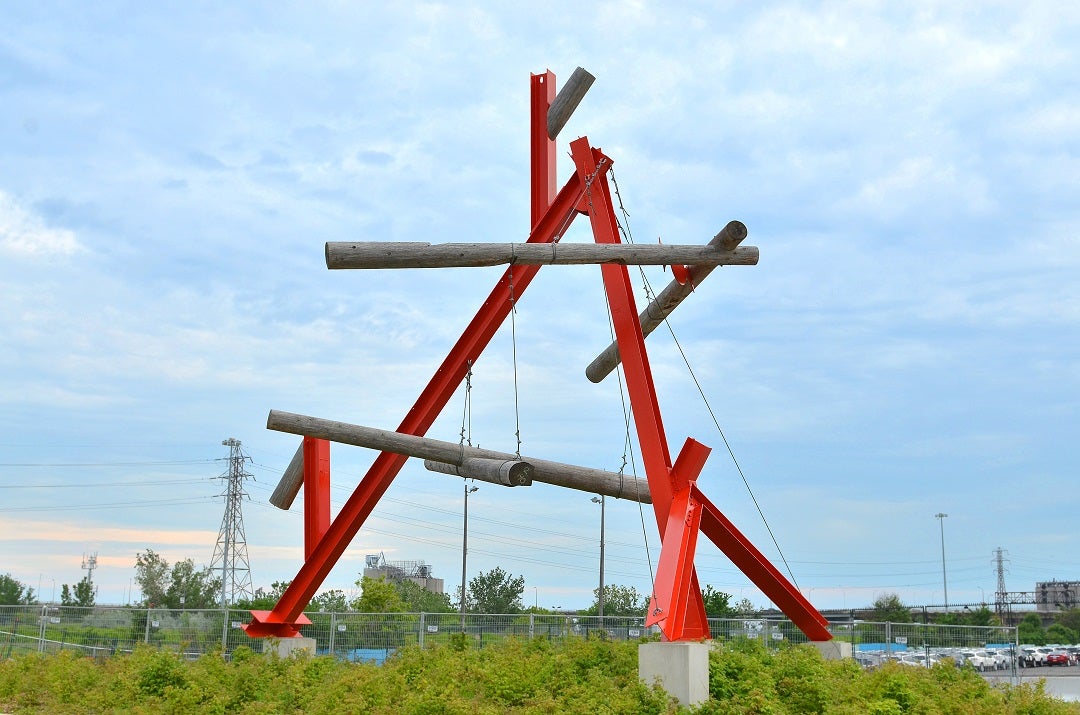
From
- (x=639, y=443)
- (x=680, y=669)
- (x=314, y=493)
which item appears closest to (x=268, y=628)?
(x=314, y=493)

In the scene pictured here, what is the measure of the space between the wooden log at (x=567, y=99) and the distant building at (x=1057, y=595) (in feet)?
236

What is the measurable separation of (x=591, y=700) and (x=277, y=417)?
6.20m

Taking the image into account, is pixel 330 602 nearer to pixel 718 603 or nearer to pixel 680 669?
pixel 718 603

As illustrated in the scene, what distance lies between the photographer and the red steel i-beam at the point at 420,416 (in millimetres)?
14266

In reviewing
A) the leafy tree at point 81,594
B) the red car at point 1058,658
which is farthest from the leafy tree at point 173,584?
the red car at point 1058,658

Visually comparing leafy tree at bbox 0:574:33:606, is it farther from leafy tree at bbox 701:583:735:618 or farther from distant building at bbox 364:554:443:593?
leafy tree at bbox 701:583:735:618

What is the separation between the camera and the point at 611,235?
1319 cm

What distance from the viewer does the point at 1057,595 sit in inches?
3081

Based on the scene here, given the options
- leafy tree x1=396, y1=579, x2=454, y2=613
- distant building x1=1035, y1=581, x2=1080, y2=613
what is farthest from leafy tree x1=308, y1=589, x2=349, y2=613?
distant building x1=1035, y1=581, x2=1080, y2=613

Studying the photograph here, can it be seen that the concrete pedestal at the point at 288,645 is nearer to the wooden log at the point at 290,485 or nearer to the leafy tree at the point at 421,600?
the wooden log at the point at 290,485

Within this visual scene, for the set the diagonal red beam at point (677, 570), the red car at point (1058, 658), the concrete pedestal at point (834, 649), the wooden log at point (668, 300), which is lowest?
the red car at point (1058, 658)

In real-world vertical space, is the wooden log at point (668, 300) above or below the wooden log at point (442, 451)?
above

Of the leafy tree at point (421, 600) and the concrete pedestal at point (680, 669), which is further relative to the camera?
the leafy tree at point (421, 600)

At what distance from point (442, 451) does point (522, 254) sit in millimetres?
2938
